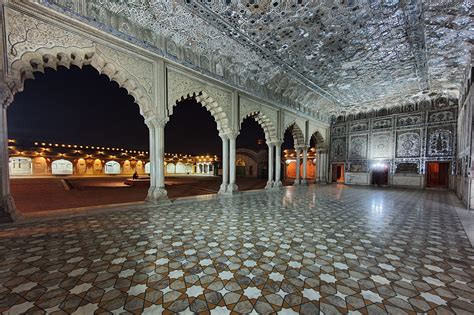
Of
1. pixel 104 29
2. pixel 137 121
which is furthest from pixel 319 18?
pixel 137 121

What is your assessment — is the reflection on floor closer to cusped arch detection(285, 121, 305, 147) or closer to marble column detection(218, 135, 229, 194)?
marble column detection(218, 135, 229, 194)

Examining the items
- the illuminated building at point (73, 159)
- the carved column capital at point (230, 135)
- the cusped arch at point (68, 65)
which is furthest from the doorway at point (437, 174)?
the illuminated building at point (73, 159)

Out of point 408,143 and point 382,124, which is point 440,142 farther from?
point 382,124

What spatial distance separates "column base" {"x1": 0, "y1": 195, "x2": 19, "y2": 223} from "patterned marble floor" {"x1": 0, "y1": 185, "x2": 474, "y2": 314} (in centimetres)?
42

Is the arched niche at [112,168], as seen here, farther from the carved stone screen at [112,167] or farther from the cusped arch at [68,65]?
the cusped arch at [68,65]

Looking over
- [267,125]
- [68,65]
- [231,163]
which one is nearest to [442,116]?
[267,125]

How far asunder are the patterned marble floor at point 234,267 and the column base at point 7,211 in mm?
420

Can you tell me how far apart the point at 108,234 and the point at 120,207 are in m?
2.53

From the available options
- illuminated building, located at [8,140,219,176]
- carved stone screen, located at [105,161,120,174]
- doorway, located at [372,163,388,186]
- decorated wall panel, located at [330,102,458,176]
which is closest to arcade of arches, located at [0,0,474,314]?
decorated wall panel, located at [330,102,458,176]

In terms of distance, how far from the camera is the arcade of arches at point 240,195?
2223mm

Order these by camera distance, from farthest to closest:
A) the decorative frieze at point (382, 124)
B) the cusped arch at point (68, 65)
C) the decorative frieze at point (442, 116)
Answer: the decorative frieze at point (382, 124), the decorative frieze at point (442, 116), the cusped arch at point (68, 65)

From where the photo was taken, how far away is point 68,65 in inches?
211

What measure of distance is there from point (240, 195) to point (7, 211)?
7.37m

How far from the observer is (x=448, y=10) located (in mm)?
5395
